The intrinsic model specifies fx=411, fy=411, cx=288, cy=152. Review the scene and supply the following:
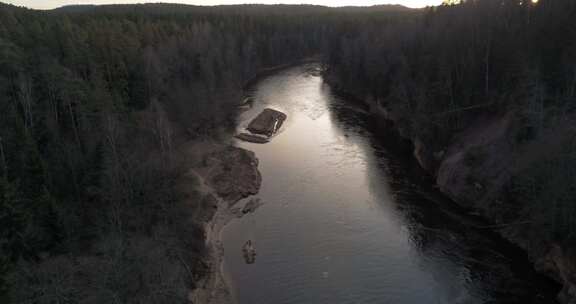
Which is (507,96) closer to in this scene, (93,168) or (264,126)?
(264,126)

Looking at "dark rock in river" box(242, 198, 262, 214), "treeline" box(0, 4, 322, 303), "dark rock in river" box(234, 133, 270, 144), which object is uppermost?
"treeline" box(0, 4, 322, 303)

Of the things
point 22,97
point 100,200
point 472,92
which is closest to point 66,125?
point 22,97

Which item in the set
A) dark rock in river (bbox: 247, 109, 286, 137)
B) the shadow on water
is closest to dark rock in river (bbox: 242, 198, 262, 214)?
the shadow on water

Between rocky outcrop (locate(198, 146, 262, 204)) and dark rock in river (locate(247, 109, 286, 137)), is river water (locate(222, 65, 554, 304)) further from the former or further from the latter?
dark rock in river (locate(247, 109, 286, 137))

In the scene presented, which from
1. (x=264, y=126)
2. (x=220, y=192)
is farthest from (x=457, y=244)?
(x=264, y=126)

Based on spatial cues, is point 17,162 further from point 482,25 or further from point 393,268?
point 482,25

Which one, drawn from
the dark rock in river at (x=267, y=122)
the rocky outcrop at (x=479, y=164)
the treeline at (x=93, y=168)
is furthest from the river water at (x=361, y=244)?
the dark rock in river at (x=267, y=122)
